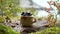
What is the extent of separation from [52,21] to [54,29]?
0.08 m

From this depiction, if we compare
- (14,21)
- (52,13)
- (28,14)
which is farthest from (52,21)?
(14,21)

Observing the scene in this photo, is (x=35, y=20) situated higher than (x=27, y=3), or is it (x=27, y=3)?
(x=27, y=3)

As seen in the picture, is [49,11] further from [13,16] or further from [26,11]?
[13,16]

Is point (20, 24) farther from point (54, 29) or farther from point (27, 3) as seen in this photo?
point (54, 29)

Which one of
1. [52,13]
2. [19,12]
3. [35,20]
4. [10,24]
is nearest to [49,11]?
[52,13]

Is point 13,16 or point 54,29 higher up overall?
point 13,16

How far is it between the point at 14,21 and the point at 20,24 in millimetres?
66

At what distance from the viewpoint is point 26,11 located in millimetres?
1361

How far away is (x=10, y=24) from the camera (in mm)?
1363

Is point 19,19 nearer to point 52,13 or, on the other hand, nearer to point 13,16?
point 13,16

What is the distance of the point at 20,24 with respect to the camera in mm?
1367

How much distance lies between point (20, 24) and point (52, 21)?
0.30 meters

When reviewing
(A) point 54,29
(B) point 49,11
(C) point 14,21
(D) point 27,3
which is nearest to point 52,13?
(B) point 49,11

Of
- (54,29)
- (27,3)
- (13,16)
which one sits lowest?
(54,29)
